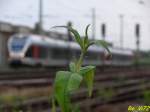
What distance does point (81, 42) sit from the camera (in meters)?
2.16

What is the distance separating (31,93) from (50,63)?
79.6 ft

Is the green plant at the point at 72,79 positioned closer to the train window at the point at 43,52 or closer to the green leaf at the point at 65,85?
the green leaf at the point at 65,85

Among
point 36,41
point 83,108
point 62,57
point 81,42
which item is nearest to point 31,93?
point 83,108

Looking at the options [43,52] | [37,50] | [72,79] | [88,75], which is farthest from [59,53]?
[72,79]

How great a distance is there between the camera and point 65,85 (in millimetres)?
1954

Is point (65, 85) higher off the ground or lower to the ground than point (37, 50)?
higher

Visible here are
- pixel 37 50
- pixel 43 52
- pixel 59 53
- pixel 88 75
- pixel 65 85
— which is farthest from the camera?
pixel 59 53

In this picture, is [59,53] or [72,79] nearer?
[72,79]

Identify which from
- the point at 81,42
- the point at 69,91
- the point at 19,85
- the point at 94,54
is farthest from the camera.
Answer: the point at 94,54

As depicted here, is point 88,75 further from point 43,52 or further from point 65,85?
point 43,52

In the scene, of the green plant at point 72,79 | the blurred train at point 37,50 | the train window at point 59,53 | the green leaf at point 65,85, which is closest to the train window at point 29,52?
the blurred train at point 37,50

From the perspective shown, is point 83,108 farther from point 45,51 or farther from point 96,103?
point 45,51

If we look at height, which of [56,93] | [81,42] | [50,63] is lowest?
[50,63]

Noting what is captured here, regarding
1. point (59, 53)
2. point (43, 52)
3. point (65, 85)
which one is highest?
point (65, 85)
